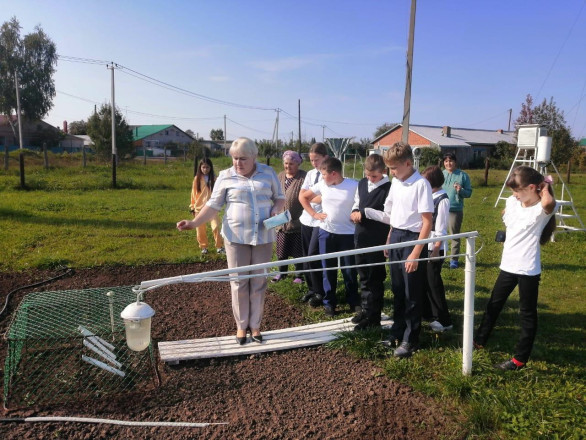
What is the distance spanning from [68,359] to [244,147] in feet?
7.49

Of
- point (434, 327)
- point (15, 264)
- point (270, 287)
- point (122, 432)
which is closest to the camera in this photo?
point (122, 432)

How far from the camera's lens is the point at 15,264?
6.57 meters

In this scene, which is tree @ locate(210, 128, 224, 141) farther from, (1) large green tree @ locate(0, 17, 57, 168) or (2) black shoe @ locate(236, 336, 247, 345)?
(2) black shoe @ locate(236, 336, 247, 345)

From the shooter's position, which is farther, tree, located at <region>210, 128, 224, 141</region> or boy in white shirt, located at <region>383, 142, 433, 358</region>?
tree, located at <region>210, 128, 224, 141</region>

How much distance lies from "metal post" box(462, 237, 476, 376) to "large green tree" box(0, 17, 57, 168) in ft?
157

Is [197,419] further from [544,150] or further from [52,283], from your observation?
[544,150]

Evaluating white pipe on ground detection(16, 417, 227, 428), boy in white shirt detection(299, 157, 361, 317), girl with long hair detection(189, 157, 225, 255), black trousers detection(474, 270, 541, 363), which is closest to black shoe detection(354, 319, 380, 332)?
boy in white shirt detection(299, 157, 361, 317)

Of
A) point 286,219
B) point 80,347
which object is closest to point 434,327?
point 286,219

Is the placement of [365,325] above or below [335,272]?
below

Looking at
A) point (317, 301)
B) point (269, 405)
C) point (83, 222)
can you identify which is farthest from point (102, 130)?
point (269, 405)

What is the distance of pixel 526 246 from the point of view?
3469 mm

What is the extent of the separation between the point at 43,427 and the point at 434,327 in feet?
10.7

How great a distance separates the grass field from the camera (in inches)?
119

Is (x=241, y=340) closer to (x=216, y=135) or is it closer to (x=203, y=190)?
(x=203, y=190)
